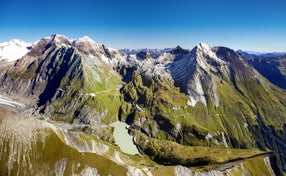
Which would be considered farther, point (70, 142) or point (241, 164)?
point (241, 164)

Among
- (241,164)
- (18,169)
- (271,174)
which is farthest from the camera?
(271,174)

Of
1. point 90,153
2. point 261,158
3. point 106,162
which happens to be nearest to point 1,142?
point 90,153

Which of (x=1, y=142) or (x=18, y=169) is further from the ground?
(x=1, y=142)

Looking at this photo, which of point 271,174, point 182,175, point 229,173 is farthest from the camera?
point 271,174

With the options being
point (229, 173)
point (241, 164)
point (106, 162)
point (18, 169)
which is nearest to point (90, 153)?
point (106, 162)

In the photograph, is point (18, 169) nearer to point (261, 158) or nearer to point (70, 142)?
point (70, 142)

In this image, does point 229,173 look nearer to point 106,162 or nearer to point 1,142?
point 106,162

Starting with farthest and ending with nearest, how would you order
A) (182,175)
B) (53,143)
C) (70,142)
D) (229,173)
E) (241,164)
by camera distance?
(241,164) < (229,173) < (182,175) < (70,142) < (53,143)

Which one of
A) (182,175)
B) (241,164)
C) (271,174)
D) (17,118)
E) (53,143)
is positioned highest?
(17,118)

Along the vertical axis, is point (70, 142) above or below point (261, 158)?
above
